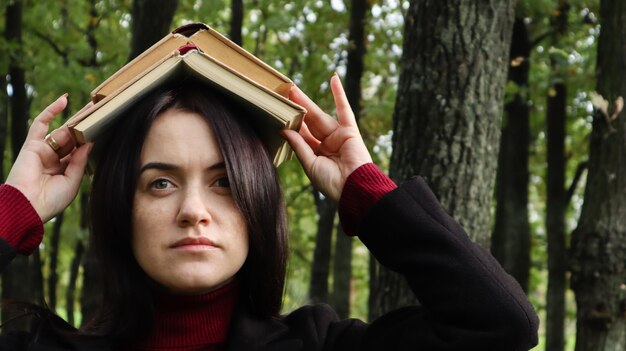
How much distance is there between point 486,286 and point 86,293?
8.91 m

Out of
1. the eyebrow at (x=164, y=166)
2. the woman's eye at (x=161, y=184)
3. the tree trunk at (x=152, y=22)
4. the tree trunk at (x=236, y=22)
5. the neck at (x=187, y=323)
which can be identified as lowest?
the neck at (x=187, y=323)

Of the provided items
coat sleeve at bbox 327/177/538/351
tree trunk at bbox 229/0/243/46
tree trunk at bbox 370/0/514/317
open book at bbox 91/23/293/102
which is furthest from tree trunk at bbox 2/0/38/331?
coat sleeve at bbox 327/177/538/351

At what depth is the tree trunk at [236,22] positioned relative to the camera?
1059 cm

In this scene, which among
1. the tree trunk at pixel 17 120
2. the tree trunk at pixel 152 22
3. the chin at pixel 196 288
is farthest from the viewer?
the tree trunk at pixel 17 120

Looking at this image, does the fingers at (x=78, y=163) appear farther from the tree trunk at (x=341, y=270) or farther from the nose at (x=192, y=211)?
the tree trunk at (x=341, y=270)

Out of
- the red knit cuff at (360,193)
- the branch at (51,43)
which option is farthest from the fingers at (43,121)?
the branch at (51,43)

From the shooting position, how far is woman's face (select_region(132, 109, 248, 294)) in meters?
2.91

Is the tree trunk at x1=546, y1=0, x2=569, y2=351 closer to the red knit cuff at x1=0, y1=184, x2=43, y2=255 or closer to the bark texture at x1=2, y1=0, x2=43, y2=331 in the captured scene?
the bark texture at x1=2, y1=0, x2=43, y2=331

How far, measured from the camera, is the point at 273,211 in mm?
3127

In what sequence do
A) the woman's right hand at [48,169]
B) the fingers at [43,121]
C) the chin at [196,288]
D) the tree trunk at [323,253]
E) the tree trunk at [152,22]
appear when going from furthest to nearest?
the tree trunk at [323,253], the tree trunk at [152,22], the fingers at [43,121], the woman's right hand at [48,169], the chin at [196,288]

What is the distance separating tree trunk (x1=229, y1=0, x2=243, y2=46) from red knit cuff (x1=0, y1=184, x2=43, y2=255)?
757 cm

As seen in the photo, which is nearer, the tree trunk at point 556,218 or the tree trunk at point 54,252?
the tree trunk at point 556,218

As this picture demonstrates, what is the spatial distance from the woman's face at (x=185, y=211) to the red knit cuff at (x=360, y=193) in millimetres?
322

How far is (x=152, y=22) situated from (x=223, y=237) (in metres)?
4.61
